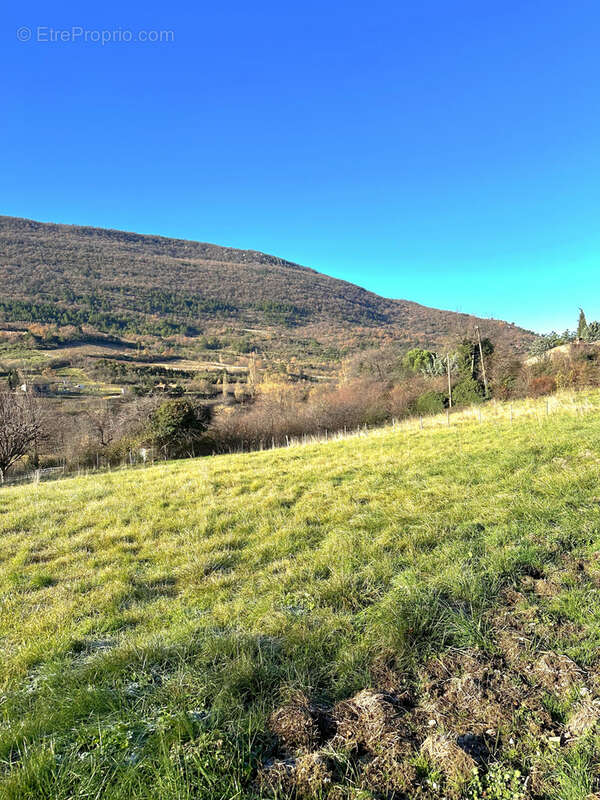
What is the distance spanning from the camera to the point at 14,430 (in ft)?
63.1

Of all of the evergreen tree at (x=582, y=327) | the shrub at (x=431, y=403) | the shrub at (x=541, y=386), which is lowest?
the shrub at (x=431, y=403)

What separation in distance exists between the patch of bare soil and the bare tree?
22750mm

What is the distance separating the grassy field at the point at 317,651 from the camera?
158cm

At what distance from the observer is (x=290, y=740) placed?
5.79 feet

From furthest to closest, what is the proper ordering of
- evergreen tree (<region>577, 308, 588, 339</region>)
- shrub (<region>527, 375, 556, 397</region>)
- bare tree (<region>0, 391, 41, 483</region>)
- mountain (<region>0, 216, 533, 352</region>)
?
mountain (<region>0, 216, 533, 352</region>)
evergreen tree (<region>577, 308, 588, 339</region>)
shrub (<region>527, 375, 556, 397</region>)
bare tree (<region>0, 391, 41, 483</region>)

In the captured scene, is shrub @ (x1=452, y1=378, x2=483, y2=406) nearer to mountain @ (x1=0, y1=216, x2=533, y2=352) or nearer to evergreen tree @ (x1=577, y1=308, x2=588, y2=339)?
evergreen tree @ (x1=577, y1=308, x2=588, y2=339)

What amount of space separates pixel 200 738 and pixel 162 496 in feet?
20.1

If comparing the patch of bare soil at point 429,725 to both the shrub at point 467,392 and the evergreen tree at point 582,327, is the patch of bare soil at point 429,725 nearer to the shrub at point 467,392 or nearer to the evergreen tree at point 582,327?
the shrub at point 467,392

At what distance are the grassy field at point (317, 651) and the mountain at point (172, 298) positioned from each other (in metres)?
92.6

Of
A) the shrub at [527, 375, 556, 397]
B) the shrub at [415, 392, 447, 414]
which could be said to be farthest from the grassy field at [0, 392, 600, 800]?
the shrub at [415, 392, 447, 414]

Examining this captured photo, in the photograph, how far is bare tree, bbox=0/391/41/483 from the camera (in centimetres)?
1930

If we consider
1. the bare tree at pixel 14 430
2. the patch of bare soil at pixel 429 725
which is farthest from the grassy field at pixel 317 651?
the bare tree at pixel 14 430

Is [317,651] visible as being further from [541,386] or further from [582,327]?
[582,327]

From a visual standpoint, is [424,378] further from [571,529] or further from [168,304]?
[168,304]
